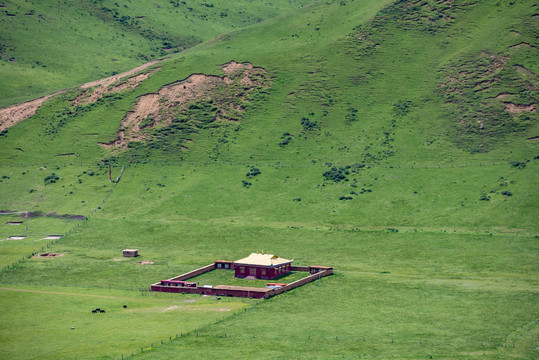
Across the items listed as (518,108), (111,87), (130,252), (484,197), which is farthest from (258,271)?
(111,87)

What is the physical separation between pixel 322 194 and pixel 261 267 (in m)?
40.0

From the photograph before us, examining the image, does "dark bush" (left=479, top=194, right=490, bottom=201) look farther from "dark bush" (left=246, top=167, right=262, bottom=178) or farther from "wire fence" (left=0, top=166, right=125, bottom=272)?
"wire fence" (left=0, top=166, right=125, bottom=272)

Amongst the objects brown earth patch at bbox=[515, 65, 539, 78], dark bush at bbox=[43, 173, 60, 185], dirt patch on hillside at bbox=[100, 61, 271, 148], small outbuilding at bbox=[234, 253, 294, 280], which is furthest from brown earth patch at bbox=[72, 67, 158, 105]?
small outbuilding at bbox=[234, 253, 294, 280]

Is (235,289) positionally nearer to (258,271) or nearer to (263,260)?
(258,271)

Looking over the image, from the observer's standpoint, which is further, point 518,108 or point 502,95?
point 502,95

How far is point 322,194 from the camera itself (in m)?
130

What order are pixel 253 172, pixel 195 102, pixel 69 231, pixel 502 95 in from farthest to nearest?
pixel 195 102 < pixel 502 95 < pixel 253 172 < pixel 69 231

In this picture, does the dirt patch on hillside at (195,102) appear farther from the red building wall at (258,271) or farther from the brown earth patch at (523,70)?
the red building wall at (258,271)

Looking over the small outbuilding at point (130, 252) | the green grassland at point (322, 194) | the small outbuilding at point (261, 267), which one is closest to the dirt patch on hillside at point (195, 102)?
the green grassland at point (322, 194)

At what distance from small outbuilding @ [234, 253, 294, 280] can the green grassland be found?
8.12m

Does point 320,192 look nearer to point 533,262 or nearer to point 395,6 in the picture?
point 533,262

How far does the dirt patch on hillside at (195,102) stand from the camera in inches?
6363

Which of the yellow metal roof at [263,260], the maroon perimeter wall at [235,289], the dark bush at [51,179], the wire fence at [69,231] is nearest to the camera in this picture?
the maroon perimeter wall at [235,289]

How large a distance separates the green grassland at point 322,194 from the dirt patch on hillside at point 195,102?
114 cm
